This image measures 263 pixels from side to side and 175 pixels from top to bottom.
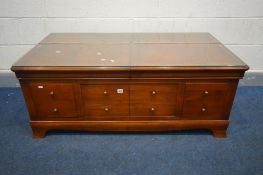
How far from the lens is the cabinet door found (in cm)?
145

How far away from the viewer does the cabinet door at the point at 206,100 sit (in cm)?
145

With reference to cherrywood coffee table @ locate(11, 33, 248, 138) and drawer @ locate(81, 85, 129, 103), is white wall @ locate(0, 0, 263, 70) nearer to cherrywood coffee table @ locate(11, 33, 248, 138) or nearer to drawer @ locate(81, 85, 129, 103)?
cherrywood coffee table @ locate(11, 33, 248, 138)

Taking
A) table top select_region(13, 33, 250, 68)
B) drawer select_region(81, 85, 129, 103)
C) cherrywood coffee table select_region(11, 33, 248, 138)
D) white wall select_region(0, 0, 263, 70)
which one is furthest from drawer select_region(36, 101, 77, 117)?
white wall select_region(0, 0, 263, 70)

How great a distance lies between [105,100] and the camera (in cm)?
150

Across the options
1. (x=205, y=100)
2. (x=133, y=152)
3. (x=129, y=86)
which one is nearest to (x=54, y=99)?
(x=129, y=86)

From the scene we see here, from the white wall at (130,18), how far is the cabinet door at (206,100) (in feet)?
2.71

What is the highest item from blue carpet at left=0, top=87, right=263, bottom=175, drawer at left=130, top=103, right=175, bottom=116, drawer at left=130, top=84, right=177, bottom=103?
drawer at left=130, top=84, right=177, bottom=103

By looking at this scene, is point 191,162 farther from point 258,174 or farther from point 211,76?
point 211,76

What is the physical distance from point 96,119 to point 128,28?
36.8 inches

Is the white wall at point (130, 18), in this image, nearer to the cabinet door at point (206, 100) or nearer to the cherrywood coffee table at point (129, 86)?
the cherrywood coffee table at point (129, 86)

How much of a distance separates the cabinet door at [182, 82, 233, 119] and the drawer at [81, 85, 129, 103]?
0.40 meters

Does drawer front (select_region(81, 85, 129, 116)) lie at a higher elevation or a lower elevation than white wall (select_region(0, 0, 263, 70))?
lower

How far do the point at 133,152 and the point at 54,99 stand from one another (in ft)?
2.04

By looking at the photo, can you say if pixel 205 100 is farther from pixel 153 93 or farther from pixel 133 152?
pixel 133 152
